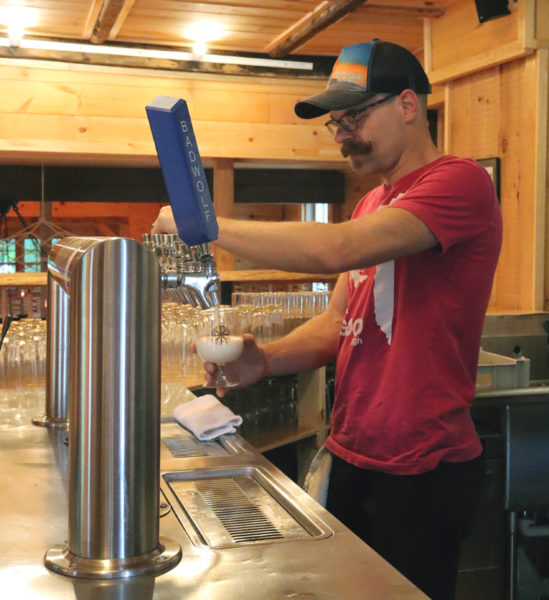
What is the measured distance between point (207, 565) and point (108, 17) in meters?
4.10

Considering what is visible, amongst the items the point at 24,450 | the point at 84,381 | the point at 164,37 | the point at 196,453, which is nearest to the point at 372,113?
the point at 196,453

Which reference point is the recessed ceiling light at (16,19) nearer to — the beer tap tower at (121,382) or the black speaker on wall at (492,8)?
the black speaker on wall at (492,8)

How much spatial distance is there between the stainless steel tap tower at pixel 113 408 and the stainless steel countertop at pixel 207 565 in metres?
0.04

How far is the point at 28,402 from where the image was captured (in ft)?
7.84

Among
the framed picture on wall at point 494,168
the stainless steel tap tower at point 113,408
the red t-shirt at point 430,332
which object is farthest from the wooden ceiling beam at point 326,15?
the stainless steel tap tower at point 113,408

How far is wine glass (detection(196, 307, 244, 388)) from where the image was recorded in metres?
2.04

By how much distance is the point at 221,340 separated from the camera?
204 cm

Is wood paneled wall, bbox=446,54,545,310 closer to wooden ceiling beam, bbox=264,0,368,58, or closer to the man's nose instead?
wooden ceiling beam, bbox=264,0,368,58

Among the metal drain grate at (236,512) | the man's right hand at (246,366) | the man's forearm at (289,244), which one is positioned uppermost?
the man's forearm at (289,244)

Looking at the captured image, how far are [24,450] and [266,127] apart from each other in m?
4.51

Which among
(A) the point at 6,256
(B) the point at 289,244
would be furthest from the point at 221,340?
(A) the point at 6,256

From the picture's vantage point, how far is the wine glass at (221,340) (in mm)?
2045

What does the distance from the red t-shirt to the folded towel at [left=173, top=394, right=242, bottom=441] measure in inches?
12.9

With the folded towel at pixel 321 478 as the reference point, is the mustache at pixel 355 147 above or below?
above
